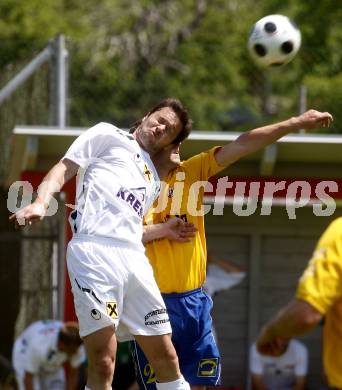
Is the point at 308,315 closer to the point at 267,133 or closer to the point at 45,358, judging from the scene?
the point at 267,133

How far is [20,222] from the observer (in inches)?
211

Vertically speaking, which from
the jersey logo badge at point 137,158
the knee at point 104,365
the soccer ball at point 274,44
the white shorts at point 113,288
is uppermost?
the soccer ball at point 274,44

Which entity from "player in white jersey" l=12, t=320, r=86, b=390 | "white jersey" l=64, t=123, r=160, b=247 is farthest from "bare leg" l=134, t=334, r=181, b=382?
"player in white jersey" l=12, t=320, r=86, b=390

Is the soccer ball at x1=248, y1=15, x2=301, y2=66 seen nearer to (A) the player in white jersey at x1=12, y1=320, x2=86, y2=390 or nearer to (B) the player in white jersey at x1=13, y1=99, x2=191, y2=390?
(B) the player in white jersey at x1=13, y1=99, x2=191, y2=390

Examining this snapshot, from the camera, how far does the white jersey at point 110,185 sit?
5984 millimetres

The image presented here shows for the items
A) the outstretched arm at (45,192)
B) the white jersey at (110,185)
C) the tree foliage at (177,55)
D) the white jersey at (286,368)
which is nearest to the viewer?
the outstretched arm at (45,192)

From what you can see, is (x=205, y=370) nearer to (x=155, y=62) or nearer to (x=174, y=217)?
(x=174, y=217)

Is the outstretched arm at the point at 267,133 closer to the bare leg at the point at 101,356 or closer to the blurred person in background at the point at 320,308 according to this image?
the bare leg at the point at 101,356

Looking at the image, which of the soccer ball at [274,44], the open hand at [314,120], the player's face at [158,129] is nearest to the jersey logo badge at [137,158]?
the player's face at [158,129]

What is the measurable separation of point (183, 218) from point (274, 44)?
228 centimetres

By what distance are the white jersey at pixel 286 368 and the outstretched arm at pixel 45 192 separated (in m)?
6.65

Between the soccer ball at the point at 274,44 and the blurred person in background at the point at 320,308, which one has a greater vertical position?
the soccer ball at the point at 274,44

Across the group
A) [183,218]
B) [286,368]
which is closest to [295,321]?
[183,218]

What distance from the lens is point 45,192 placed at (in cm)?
562
